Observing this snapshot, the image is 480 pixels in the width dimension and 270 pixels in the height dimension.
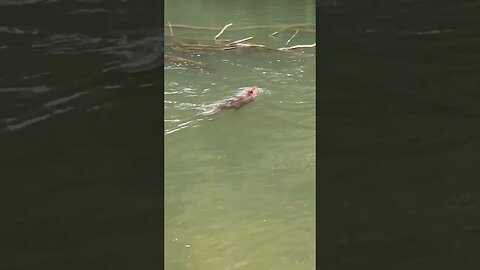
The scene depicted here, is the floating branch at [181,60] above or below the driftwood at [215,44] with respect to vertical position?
below

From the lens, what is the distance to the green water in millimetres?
1226

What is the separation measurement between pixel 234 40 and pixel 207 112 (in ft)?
0.51

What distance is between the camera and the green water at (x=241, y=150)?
1226 millimetres
